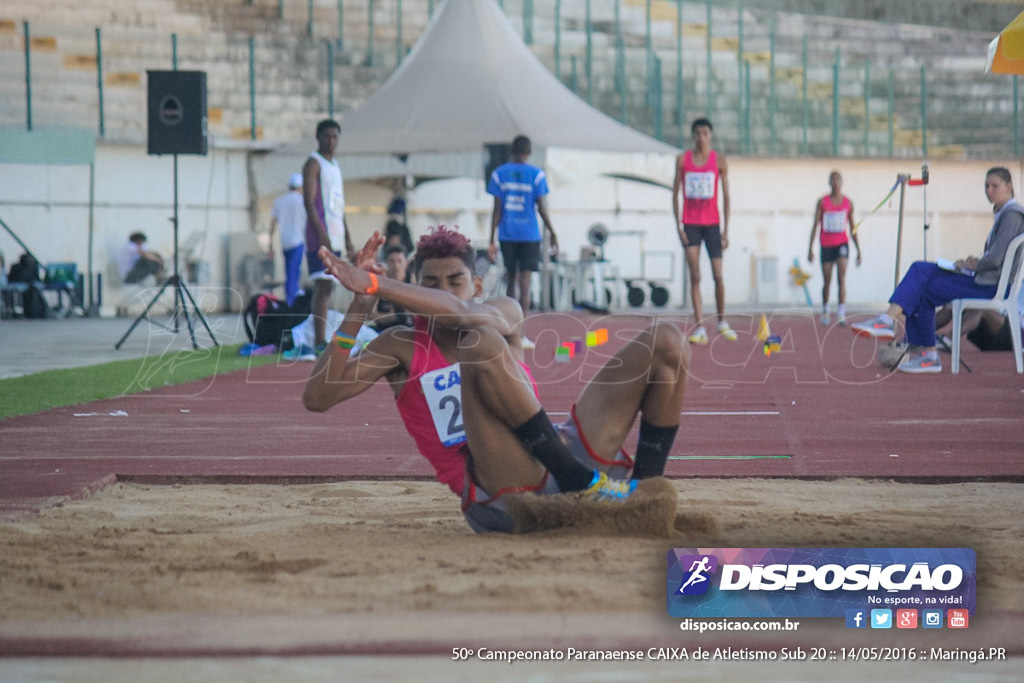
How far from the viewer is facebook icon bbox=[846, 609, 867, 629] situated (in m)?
2.96

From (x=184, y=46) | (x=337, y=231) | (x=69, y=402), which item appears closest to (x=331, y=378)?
(x=69, y=402)

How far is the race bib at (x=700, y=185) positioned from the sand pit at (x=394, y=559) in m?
7.95

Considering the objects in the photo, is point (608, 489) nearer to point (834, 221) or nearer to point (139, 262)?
point (834, 221)

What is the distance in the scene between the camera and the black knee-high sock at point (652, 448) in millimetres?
4117

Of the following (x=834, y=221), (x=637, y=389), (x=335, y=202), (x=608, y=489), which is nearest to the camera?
(x=608, y=489)

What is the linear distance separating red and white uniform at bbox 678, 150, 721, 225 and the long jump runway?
2131 mm

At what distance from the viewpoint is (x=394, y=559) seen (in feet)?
12.3

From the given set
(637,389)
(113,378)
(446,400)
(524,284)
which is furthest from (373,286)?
(524,284)

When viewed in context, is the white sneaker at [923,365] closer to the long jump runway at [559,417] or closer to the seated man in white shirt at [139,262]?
the long jump runway at [559,417]

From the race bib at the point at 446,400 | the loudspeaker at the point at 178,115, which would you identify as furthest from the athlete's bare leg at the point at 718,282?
the race bib at the point at 446,400

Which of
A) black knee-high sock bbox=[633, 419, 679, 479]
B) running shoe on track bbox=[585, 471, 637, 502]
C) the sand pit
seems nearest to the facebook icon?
the sand pit

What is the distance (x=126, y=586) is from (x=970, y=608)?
2.14 m

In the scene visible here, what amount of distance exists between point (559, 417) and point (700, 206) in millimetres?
5908

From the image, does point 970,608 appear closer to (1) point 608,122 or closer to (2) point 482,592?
(2) point 482,592
